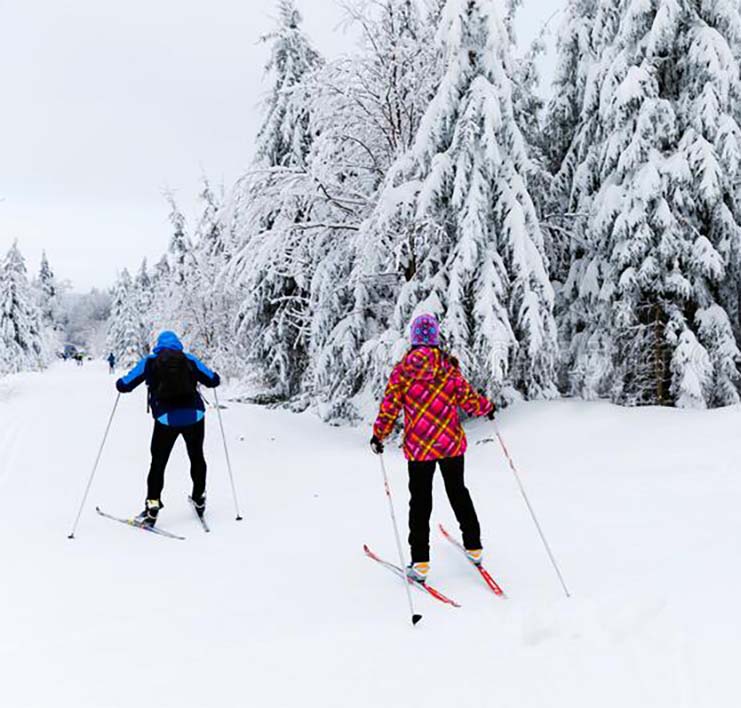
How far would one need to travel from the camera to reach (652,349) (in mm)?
10023

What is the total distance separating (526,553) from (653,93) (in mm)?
8611

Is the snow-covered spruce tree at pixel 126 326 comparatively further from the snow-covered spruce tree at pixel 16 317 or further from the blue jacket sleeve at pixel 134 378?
the blue jacket sleeve at pixel 134 378

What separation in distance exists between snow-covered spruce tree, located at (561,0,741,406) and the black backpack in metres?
7.65

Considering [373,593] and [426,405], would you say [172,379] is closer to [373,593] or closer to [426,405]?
[426,405]

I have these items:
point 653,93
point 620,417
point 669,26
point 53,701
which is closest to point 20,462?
point 53,701

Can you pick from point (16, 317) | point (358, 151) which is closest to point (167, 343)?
point (358, 151)

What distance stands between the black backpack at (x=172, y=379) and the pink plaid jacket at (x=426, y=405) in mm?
2626

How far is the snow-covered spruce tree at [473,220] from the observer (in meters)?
9.07

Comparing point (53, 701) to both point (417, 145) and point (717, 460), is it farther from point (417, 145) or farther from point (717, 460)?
point (417, 145)

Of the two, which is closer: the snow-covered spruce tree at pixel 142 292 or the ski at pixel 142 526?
the ski at pixel 142 526

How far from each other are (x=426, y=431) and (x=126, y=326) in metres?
64.7

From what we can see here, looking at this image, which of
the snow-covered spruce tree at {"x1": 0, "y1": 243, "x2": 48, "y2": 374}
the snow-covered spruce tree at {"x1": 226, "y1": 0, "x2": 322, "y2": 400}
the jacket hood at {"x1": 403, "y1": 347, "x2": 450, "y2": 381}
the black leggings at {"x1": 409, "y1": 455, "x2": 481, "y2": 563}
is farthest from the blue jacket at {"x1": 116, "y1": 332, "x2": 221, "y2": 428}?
the snow-covered spruce tree at {"x1": 0, "y1": 243, "x2": 48, "y2": 374}

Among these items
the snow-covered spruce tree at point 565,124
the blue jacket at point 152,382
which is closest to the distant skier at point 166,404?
Answer: the blue jacket at point 152,382

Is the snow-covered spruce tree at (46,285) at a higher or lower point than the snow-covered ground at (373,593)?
higher
